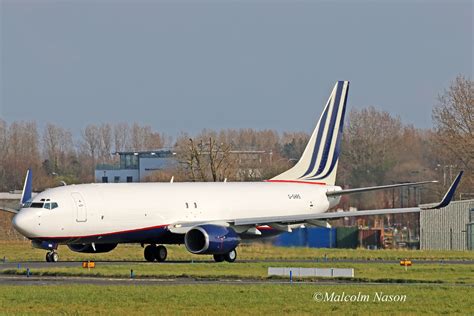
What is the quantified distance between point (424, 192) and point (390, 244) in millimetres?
29084

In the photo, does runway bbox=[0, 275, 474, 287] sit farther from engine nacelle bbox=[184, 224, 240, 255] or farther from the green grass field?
engine nacelle bbox=[184, 224, 240, 255]

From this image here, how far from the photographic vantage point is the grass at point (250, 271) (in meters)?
41.2

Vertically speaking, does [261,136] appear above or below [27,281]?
above

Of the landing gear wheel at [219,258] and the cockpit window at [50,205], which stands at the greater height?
the cockpit window at [50,205]

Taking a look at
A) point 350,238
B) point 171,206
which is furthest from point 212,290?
point 350,238

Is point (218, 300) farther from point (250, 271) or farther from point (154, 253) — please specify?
point (154, 253)

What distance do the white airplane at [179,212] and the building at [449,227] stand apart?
49.7ft

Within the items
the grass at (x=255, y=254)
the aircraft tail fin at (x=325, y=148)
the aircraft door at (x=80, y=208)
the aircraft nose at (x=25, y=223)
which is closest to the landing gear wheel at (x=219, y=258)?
the grass at (x=255, y=254)

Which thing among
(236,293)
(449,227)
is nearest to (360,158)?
(449,227)

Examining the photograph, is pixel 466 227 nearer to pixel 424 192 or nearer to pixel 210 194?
pixel 210 194

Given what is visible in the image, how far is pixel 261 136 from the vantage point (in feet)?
576

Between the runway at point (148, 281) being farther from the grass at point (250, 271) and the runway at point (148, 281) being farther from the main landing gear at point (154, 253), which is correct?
the main landing gear at point (154, 253)

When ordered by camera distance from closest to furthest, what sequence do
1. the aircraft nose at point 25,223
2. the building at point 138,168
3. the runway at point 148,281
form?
the runway at point 148,281 → the aircraft nose at point 25,223 → the building at point 138,168

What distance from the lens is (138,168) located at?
146 metres
